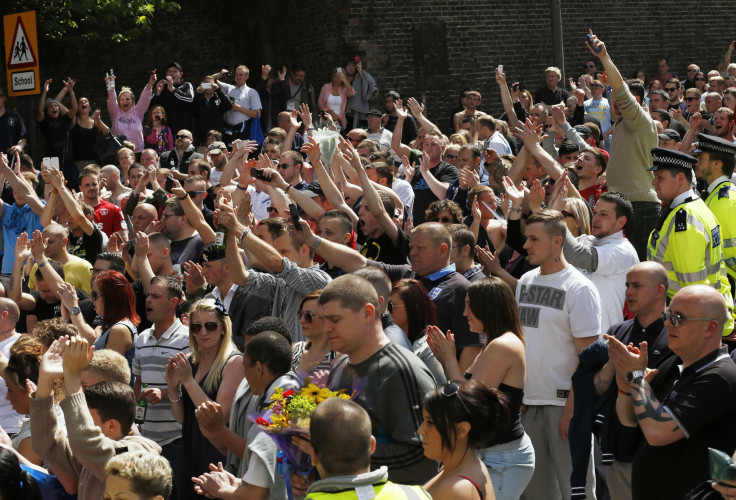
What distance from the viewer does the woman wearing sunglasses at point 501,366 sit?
5.54m

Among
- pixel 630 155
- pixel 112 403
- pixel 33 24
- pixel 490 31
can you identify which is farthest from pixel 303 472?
pixel 490 31

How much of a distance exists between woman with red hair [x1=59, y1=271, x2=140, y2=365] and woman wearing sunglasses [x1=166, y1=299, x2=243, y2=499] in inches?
33.8

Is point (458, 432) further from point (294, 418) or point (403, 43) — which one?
point (403, 43)

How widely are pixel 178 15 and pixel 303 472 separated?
18.5 meters

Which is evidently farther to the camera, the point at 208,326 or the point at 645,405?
the point at 208,326

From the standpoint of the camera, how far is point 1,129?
16.4 meters

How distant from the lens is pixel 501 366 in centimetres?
572

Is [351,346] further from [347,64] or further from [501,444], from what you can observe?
[347,64]

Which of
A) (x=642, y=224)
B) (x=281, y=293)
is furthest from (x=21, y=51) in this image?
(x=642, y=224)

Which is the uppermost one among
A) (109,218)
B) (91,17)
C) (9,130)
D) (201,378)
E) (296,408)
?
(91,17)

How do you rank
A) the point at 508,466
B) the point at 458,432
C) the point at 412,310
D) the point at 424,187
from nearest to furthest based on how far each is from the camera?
the point at 458,432
the point at 508,466
the point at 412,310
the point at 424,187

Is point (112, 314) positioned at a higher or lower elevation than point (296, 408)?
lower

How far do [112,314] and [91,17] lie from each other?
43.5 feet

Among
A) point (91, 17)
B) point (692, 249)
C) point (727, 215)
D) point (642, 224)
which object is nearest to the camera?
point (692, 249)
